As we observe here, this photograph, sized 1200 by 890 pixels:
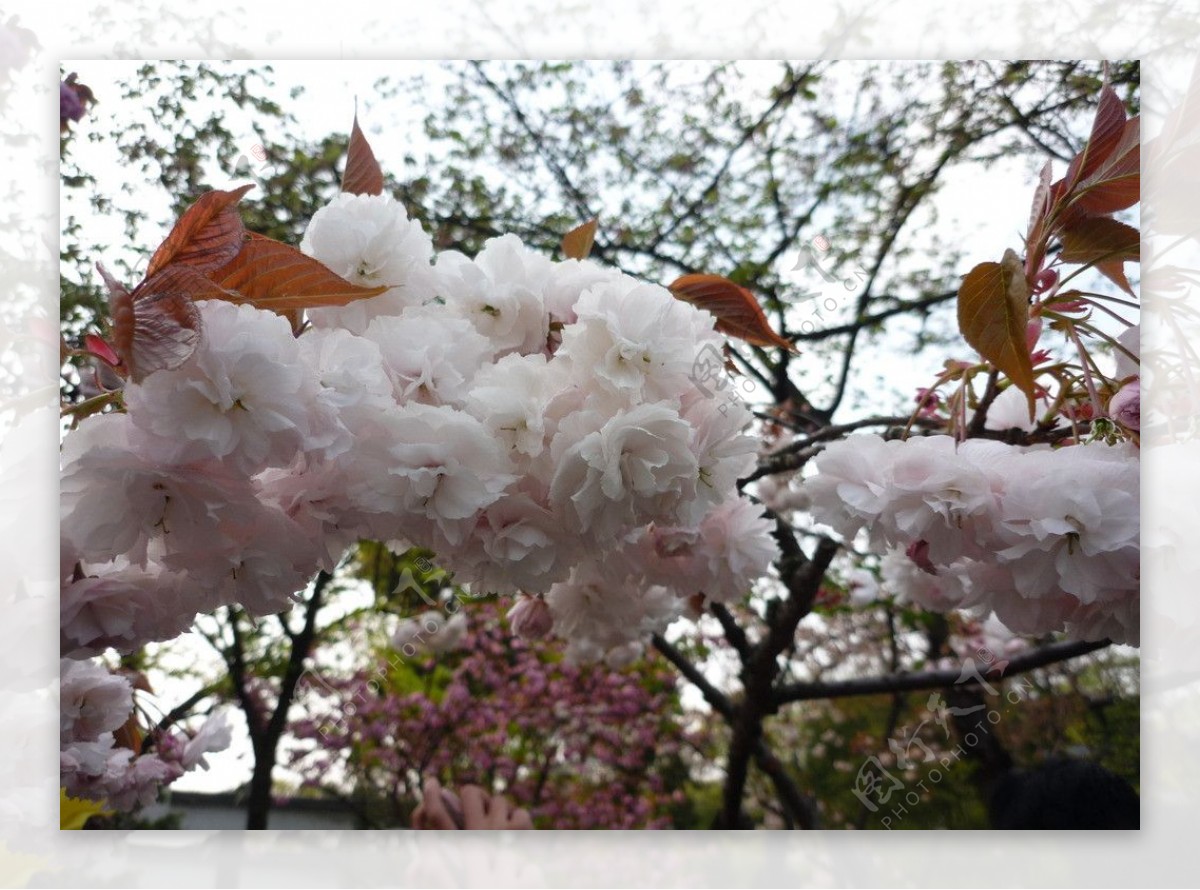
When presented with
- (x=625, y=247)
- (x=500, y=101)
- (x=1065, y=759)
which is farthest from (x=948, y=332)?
(x=500, y=101)

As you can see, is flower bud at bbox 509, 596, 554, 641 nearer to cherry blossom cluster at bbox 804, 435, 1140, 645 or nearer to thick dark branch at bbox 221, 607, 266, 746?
cherry blossom cluster at bbox 804, 435, 1140, 645

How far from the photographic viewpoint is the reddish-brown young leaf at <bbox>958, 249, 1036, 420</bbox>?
467 mm

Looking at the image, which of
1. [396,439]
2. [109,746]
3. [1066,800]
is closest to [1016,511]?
[396,439]

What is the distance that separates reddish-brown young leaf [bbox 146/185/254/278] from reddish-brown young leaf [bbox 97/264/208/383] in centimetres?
2

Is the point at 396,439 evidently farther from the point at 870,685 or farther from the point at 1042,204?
the point at 870,685

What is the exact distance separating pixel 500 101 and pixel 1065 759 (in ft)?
3.78

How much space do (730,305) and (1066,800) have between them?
0.92 m

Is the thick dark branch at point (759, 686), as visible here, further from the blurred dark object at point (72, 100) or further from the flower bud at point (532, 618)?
the blurred dark object at point (72, 100)

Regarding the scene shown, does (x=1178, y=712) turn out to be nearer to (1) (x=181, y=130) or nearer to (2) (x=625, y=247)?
(2) (x=625, y=247)

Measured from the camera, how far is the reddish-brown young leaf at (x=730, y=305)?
530mm

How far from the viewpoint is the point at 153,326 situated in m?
0.34

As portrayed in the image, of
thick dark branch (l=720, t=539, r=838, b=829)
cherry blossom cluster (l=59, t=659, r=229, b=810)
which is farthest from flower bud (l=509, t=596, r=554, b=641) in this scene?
thick dark branch (l=720, t=539, r=838, b=829)

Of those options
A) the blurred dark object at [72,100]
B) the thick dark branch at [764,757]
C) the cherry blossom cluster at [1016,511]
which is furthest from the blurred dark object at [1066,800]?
the blurred dark object at [72,100]

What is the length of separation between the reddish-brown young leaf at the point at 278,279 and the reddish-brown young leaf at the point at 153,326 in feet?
0.12
